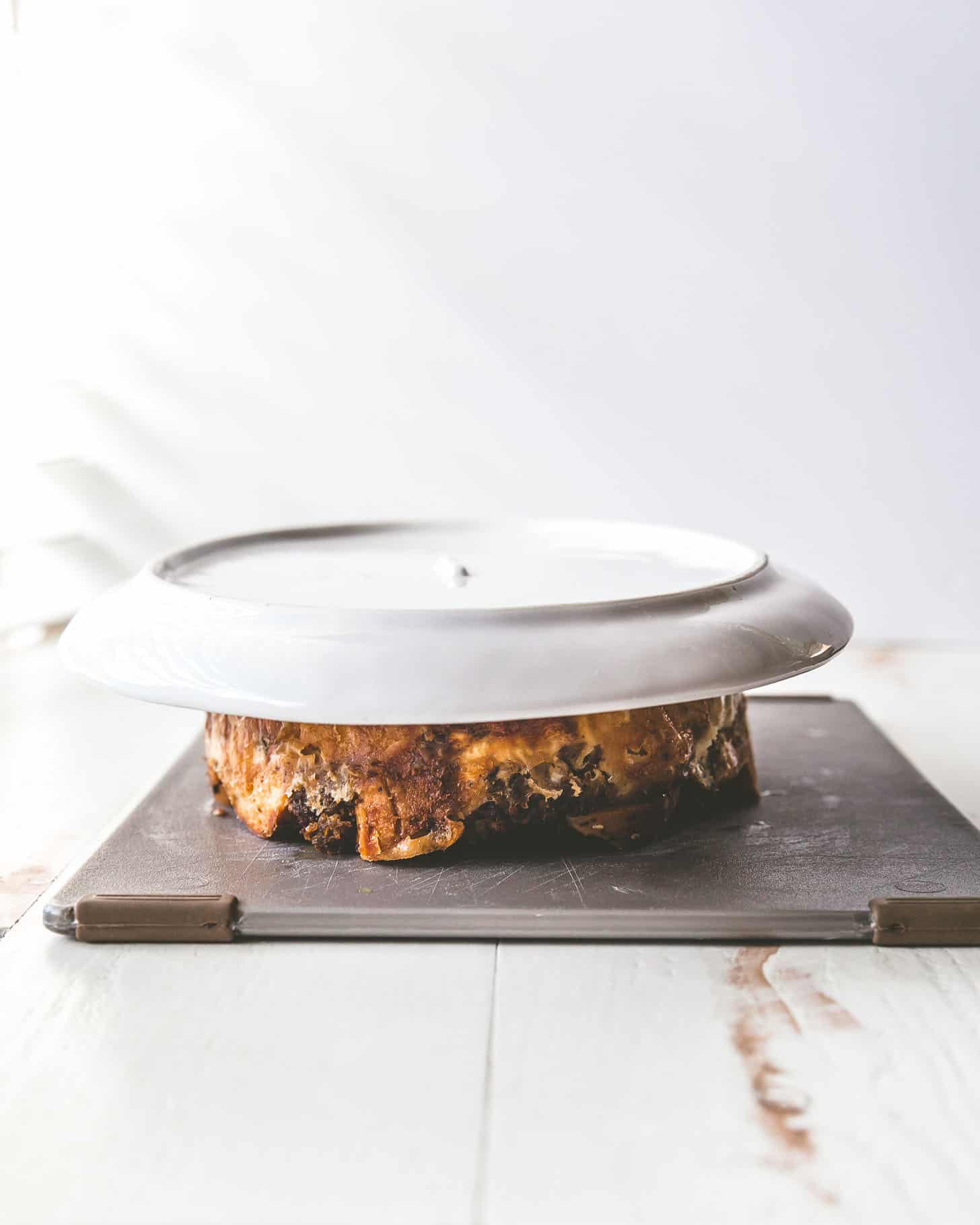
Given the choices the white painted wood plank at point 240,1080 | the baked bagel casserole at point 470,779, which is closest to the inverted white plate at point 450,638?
the baked bagel casserole at point 470,779

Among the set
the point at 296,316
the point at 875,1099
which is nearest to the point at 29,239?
the point at 296,316

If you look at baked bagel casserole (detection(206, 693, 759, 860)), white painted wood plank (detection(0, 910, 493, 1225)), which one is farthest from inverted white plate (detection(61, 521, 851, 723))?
white painted wood plank (detection(0, 910, 493, 1225))

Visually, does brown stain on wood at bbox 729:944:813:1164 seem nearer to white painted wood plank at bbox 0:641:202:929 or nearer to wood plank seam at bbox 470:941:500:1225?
wood plank seam at bbox 470:941:500:1225

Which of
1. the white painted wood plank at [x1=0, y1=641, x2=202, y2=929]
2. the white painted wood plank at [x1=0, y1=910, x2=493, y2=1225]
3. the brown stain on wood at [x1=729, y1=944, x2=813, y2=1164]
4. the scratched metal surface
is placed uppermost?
the scratched metal surface

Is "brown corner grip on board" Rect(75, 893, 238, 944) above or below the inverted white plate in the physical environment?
below

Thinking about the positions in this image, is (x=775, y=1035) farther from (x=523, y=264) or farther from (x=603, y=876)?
(x=523, y=264)

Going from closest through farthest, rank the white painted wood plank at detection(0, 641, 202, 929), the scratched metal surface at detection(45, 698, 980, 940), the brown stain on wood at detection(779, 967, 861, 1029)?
the brown stain on wood at detection(779, 967, 861, 1029)
the scratched metal surface at detection(45, 698, 980, 940)
the white painted wood plank at detection(0, 641, 202, 929)

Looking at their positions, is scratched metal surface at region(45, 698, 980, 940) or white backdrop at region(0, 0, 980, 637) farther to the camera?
white backdrop at region(0, 0, 980, 637)
